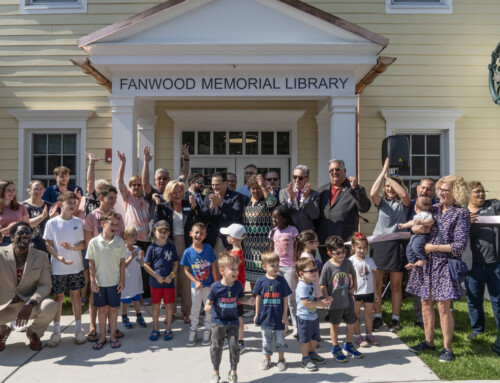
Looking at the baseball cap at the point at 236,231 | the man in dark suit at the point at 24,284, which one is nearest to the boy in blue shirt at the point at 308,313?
the baseball cap at the point at 236,231

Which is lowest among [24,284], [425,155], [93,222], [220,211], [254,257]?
[24,284]

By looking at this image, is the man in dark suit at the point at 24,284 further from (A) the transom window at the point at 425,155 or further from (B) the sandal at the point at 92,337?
(A) the transom window at the point at 425,155

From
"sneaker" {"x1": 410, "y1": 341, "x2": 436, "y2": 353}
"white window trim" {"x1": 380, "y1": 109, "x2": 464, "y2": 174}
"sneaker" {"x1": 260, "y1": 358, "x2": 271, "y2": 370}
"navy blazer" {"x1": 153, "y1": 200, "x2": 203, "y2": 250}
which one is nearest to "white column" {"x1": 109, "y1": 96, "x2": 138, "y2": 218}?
"navy blazer" {"x1": 153, "y1": 200, "x2": 203, "y2": 250}

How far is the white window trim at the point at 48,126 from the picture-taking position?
8523 mm

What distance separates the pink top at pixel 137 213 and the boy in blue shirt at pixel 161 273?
721 mm

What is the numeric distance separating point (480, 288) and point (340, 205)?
181 centimetres

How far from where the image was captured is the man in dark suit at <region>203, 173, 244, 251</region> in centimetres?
565

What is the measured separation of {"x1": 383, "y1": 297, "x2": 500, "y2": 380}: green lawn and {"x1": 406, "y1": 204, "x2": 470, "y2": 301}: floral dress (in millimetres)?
629

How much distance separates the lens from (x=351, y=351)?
4590 millimetres

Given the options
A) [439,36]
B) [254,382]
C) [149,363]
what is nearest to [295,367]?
[254,382]

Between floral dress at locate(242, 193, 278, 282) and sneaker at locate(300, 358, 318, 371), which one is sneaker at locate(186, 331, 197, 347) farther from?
sneaker at locate(300, 358, 318, 371)

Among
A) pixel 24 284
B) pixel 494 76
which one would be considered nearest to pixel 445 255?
pixel 24 284

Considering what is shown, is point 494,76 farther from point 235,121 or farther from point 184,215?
point 184,215

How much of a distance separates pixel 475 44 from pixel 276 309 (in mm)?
6905
